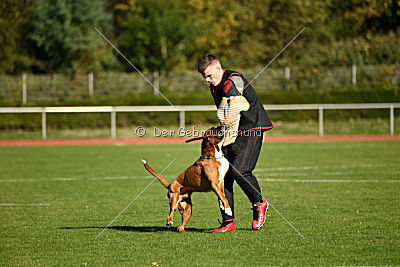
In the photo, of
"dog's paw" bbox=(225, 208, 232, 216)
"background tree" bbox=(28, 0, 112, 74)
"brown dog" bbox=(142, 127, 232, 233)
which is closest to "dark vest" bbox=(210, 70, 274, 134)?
"brown dog" bbox=(142, 127, 232, 233)

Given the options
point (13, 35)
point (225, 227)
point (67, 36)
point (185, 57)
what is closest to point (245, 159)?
point (225, 227)

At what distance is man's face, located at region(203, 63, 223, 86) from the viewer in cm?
700

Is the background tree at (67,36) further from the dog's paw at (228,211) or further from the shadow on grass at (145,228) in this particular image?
the dog's paw at (228,211)

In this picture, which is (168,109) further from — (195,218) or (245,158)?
(245,158)

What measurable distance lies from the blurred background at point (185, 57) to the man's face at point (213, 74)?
21.5 m

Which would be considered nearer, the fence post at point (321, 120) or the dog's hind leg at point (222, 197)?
the dog's hind leg at point (222, 197)

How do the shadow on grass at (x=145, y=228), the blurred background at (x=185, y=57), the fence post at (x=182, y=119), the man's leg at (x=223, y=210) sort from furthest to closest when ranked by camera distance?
1. the blurred background at (x=185, y=57)
2. the fence post at (x=182, y=119)
3. the shadow on grass at (x=145, y=228)
4. the man's leg at (x=223, y=210)

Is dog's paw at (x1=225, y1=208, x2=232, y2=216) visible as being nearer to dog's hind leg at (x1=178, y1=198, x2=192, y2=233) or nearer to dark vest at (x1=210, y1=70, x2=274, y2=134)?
dog's hind leg at (x1=178, y1=198, x2=192, y2=233)

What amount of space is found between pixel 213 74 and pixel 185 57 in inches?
1369

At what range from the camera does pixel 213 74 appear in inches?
278

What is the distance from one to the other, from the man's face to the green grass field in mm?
1851

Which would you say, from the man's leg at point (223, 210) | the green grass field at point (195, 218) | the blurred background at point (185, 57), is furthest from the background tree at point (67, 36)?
the man's leg at point (223, 210)

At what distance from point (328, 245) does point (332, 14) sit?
129ft

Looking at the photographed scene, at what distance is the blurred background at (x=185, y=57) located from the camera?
97.6 ft
